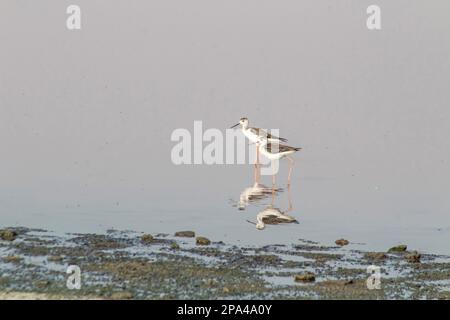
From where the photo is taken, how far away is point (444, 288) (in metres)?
14.3

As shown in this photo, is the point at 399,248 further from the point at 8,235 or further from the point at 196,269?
the point at 8,235

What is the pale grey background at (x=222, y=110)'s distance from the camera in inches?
776

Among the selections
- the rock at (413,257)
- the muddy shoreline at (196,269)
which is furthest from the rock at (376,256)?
the rock at (413,257)

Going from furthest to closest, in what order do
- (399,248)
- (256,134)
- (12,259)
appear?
(256,134), (399,248), (12,259)

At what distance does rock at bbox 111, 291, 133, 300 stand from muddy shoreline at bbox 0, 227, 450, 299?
0.01 metres

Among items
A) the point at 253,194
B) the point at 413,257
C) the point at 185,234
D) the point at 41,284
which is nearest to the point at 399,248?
the point at 413,257

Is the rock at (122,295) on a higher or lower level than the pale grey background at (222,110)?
lower

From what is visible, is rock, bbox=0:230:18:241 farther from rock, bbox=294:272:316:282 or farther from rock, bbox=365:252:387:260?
rock, bbox=365:252:387:260

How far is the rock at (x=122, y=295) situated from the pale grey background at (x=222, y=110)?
15.6ft

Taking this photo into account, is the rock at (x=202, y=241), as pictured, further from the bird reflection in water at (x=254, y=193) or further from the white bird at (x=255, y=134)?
the white bird at (x=255, y=134)

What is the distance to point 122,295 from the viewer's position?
41.5 ft

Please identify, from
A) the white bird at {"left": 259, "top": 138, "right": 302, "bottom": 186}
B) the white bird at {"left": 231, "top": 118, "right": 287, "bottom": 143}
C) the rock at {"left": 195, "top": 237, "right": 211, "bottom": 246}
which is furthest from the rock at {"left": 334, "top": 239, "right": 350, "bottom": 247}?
the white bird at {"left": 231, "top": 118, "right": 287, "bottom": 143}

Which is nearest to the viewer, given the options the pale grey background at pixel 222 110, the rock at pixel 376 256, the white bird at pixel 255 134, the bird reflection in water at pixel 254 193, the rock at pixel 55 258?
the rock at pixel 55 258

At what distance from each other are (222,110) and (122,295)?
60.8 feet
